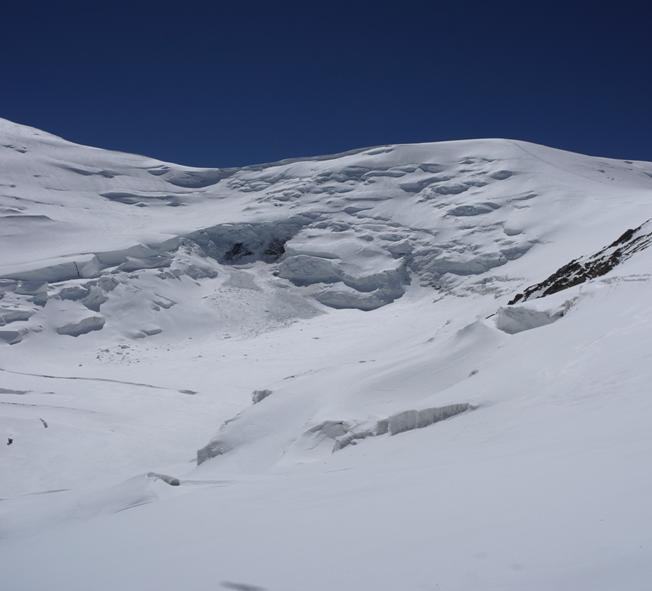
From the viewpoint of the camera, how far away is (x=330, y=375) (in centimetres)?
1678

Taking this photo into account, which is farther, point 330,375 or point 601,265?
point 601,265

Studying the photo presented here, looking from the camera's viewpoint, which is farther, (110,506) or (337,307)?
(337,307)

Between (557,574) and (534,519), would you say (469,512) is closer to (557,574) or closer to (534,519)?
(534,519)

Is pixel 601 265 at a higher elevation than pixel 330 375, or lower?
higher

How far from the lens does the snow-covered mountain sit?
16.5ft

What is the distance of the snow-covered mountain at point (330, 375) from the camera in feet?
16.5

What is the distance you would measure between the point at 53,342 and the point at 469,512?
34.9m

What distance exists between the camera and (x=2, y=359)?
31.9 metres

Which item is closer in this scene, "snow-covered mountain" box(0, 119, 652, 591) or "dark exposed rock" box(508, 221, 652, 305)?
"snow-covered mountain" box(0, 119, 652, 591)

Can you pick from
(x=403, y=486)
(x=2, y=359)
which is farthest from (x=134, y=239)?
(x=403, y=486)

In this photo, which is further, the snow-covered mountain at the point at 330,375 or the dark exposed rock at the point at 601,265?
the dark exposed rock at the point at 601,265

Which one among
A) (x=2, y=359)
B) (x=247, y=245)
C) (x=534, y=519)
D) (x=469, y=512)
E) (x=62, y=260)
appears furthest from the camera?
(x=247, y=245)

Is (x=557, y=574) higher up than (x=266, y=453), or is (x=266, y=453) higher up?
(x=557, y=574)

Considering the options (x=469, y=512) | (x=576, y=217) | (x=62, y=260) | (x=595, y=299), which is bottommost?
(x=469, y=512)
